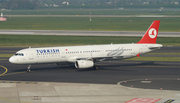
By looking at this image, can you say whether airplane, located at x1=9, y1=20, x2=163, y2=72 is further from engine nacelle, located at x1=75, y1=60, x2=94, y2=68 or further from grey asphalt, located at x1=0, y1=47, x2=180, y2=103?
grey asphalt, located at x1=0, y1=47, x2=180, y2=103

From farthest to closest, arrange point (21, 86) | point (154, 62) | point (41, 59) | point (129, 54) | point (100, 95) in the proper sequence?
point (154, 62) → point (129, 54) → point (41, 59) → point (21, 86) → point (100, 95)

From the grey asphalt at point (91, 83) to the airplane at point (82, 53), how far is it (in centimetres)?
203

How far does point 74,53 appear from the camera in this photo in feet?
165

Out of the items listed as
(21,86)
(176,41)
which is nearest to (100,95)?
(21,86)

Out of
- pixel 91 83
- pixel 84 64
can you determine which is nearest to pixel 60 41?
pixel 84 64

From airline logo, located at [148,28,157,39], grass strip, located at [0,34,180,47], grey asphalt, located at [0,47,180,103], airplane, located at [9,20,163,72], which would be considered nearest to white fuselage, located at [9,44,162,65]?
airplane, located at [9,20,163,72]

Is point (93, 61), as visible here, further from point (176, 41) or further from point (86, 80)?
point (176, 41)

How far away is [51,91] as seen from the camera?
35625 mm

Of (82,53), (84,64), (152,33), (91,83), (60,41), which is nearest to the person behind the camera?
(91,83)

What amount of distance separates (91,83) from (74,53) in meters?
11.6

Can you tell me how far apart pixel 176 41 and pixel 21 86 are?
211 feet

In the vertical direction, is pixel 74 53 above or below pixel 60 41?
above

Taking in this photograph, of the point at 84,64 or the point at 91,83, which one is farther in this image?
the point at 84,64

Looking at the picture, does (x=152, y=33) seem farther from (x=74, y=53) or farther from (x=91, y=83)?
(x=91, y=83)
